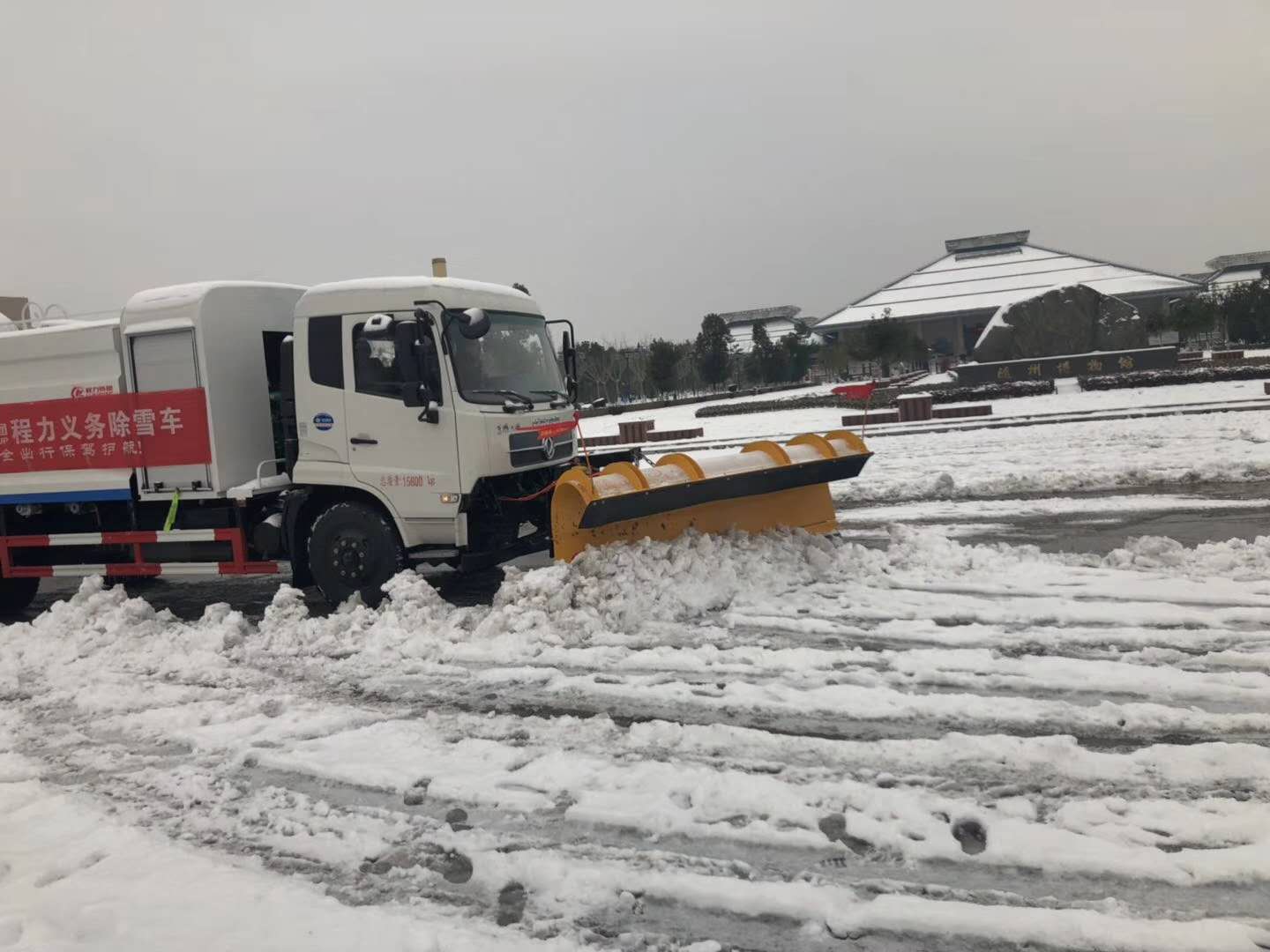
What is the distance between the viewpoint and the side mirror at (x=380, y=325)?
734 cm

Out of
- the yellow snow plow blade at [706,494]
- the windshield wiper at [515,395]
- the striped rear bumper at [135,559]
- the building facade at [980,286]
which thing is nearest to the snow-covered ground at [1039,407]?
the yellow snow plow blade at [706,494]

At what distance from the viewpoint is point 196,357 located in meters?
8.09

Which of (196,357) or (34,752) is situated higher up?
(196,357)

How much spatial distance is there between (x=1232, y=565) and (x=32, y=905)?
7827 mm

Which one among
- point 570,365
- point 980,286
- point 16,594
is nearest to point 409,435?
point 570,365

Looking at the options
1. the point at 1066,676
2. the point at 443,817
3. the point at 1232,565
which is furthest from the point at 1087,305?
the point at 443,817

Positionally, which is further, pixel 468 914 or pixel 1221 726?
pixel 1221 726

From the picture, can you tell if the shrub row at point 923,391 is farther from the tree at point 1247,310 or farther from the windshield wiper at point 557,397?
the windshield wiper at point 557,397

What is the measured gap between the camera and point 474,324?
23.4 ft

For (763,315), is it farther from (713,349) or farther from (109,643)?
(109,643)

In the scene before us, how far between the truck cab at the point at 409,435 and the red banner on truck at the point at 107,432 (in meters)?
1.04

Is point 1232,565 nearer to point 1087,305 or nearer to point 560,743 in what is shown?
point 560,743

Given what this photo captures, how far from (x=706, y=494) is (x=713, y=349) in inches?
1826

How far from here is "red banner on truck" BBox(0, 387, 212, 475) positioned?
27.0 ft
